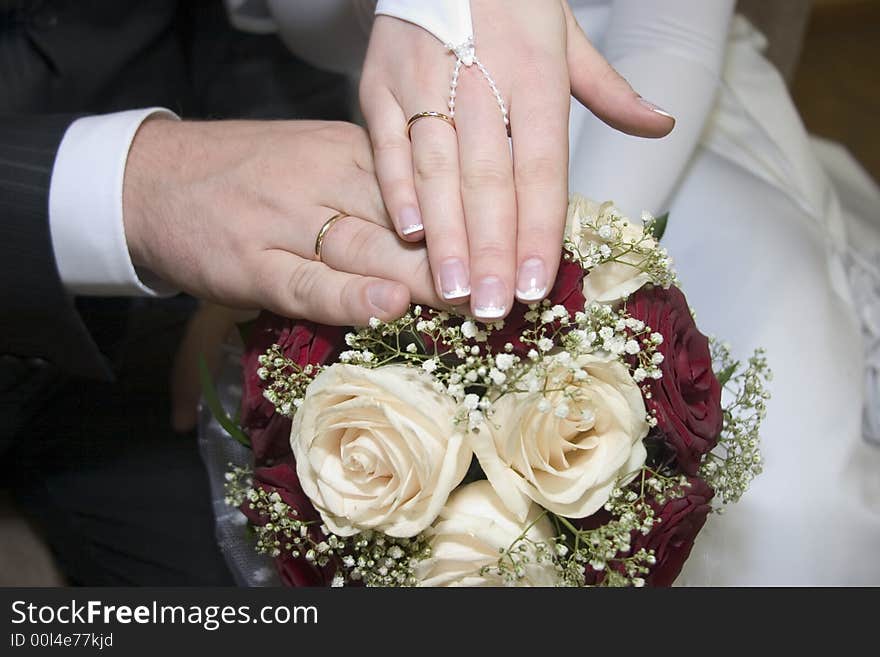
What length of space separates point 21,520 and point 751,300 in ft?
3.50

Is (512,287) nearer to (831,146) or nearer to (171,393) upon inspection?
(171,393)

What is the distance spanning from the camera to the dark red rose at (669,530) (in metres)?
0.65

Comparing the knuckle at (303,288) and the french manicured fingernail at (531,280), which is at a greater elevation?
the french manicured fingernail at (531,280)

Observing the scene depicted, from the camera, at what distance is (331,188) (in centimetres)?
81

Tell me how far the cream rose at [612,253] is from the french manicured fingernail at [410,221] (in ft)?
0.43

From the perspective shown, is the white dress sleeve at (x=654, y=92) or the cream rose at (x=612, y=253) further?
the white dress sleeve at (x=654, y=92)

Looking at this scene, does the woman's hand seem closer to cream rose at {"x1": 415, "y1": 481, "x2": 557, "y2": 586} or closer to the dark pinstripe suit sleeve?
cream rose at {"x1": 415, "y1": 481, "x2": 557, "y2": 586}

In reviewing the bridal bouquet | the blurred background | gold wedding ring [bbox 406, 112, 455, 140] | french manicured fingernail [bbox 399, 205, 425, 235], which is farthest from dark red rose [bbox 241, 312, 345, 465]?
the blurred background

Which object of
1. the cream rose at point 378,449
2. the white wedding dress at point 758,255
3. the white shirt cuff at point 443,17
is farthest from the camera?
the white wedding dress at point 758,255

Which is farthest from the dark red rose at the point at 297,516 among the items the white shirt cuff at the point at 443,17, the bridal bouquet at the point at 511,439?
the white shirt cuff at the point at 443,17

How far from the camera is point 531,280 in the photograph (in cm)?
66

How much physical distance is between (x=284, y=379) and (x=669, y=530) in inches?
13.0

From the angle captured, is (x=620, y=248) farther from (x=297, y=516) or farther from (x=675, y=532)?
(x=297, y=516)

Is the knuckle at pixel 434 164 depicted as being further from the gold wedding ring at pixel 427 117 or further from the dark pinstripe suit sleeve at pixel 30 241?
the dark pinstripe suit sleeve at pixel 30 241
